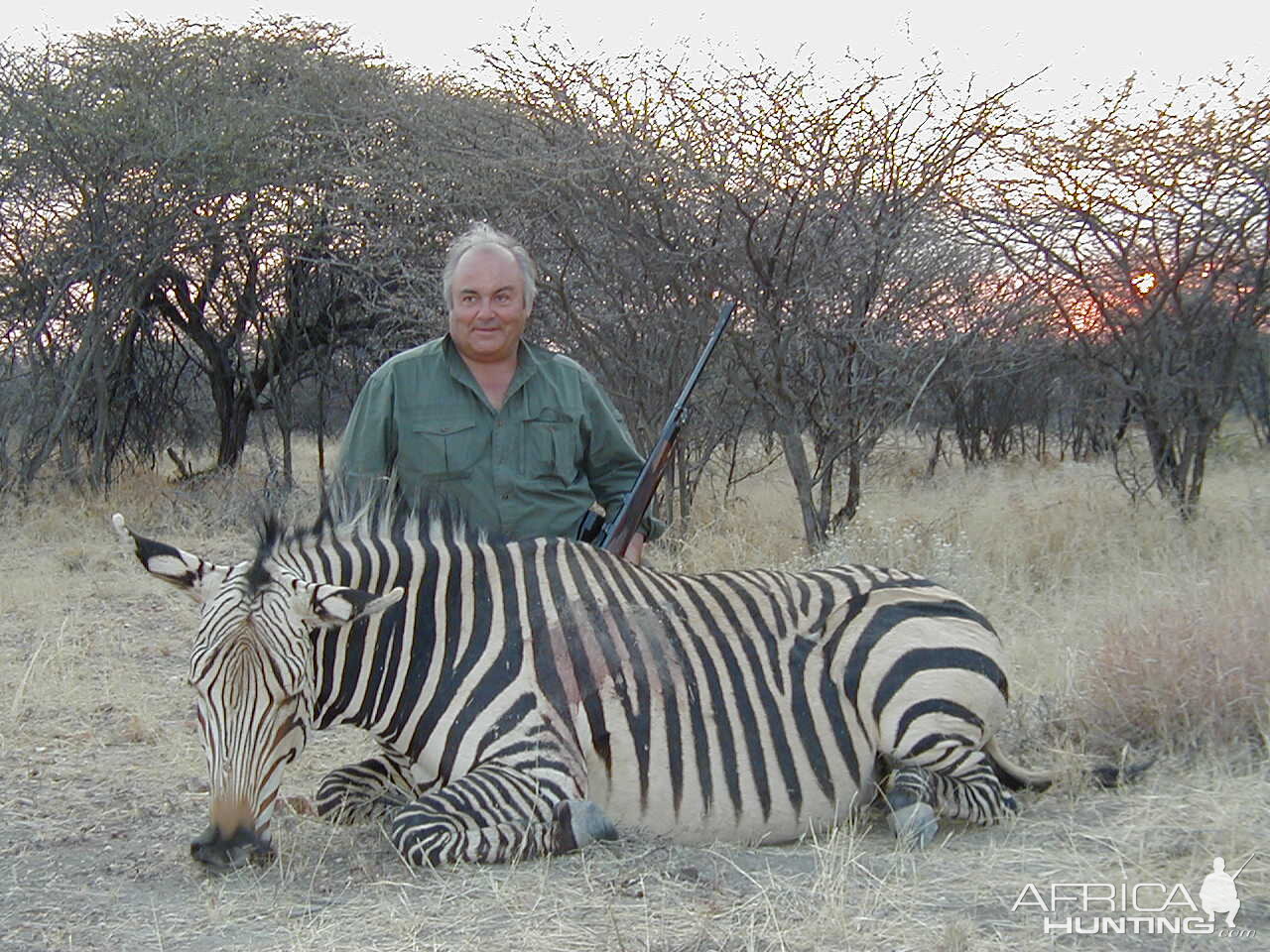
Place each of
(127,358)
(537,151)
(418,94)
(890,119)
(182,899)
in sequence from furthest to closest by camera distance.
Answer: (127,358) → (418,94) → (537,151) → (890,119) → (182,899)

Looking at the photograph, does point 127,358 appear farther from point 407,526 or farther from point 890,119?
point 407,526

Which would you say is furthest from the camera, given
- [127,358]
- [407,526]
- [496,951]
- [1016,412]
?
[1016,412]

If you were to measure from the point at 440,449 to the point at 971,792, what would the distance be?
1922 millimetres

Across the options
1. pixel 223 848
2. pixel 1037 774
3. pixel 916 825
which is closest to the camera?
pixel 223 848

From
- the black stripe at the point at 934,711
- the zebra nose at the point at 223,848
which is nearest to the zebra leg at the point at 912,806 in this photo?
the black stripe at the point at 934,711

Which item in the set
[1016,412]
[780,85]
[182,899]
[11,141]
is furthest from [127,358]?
[182,899]

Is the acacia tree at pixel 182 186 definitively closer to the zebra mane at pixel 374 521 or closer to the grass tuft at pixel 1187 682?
the zebra mane at pixel 374 521

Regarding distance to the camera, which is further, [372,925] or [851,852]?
[851,852]

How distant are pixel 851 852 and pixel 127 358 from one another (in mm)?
12771

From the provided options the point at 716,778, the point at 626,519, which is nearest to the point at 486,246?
the point at 626,519

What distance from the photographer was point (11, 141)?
11039mm

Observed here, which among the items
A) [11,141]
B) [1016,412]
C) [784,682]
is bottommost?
[784,682]

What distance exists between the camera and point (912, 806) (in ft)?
11.3

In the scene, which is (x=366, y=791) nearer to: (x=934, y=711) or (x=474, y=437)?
(x=474, y=437)
